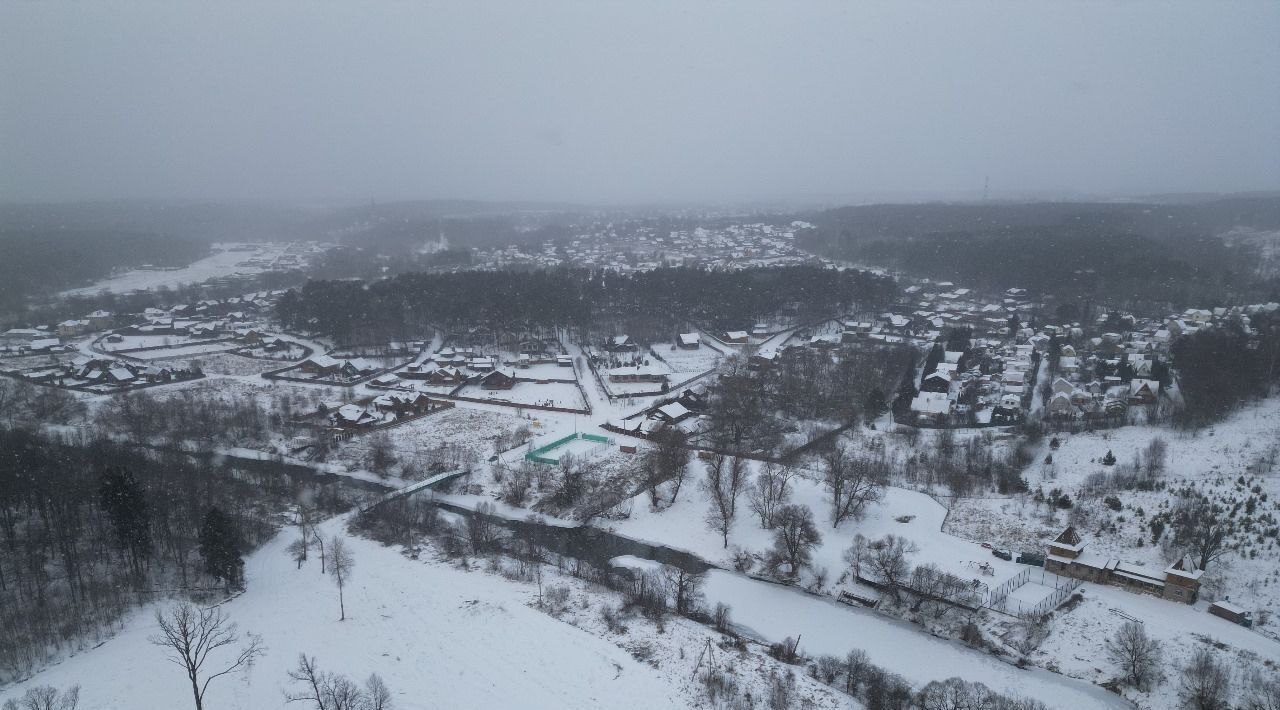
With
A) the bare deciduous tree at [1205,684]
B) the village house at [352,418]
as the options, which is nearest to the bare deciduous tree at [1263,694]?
the bare deciduous tree at [1205,684]

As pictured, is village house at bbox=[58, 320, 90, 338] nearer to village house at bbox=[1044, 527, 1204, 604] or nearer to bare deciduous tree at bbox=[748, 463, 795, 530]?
bare deciduous tree at bbox=[748, 463, 795, 530]

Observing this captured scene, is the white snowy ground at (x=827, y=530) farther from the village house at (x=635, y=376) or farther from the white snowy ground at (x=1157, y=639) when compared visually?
the village house at (x=635, y=376)

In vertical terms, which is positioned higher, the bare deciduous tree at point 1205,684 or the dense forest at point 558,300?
the dense forest at point 558,300

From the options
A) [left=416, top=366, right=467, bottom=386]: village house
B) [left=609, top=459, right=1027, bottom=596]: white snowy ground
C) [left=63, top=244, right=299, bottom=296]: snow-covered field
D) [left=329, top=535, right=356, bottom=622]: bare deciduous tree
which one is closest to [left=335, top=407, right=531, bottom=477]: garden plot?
[left=416, top=366, right=467, bottom=386]: village house

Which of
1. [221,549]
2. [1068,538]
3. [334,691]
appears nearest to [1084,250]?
[1068,538]

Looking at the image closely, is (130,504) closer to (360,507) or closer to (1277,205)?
(360,507)
